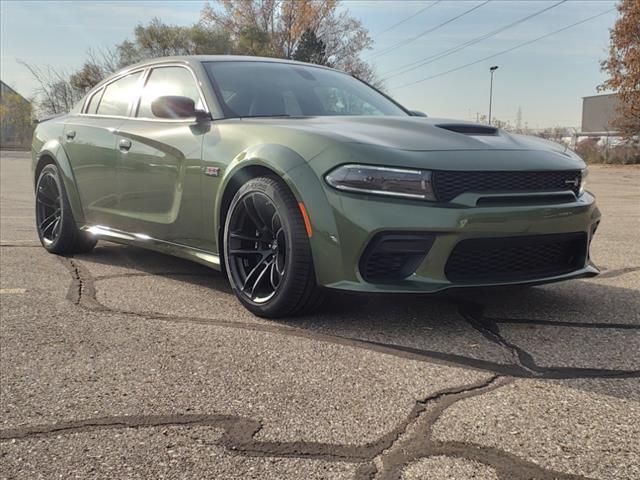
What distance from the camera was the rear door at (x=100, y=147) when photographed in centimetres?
466

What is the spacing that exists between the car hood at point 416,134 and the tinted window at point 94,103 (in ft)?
8.02

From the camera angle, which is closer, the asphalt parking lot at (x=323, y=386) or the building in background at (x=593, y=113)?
the asphalt parking lot at (x=323, y=386)

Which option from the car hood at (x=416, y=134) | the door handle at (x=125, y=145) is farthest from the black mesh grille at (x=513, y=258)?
the door handle at (x=125, y=145)

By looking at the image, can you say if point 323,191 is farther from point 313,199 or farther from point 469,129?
point 469,129

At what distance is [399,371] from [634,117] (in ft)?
101

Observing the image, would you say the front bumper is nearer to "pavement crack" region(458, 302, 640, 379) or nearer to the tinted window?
"pavement crack" region(458, 302, 640, 379)

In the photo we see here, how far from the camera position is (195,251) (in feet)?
12.8

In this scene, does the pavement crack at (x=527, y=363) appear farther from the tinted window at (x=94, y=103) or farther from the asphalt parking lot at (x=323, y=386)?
the tinted window at (x=94, y=103)

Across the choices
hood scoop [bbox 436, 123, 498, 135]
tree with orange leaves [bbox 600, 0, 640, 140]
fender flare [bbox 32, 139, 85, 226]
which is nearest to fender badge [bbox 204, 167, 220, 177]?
hood scoop [bbox 436, 123, 498, 135]

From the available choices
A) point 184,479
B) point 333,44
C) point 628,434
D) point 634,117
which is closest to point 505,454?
point 628,434

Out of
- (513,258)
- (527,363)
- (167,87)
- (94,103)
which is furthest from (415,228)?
(94,103)

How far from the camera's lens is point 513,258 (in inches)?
122

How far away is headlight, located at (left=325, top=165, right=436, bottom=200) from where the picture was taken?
115 inches

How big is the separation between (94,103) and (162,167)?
1.75 m
